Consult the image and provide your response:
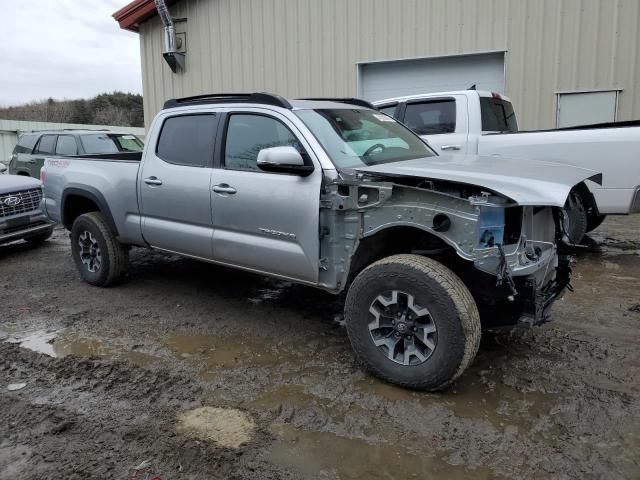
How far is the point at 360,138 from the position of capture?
4293 millimetres

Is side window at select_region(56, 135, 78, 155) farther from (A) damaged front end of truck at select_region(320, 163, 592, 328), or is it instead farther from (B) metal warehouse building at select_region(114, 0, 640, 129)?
(A) damaged front end of truck at select_region(320, 163, 592, 328)

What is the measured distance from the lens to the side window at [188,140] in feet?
15.4

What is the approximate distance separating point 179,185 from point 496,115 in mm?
4813

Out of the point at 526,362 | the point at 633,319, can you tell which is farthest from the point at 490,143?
the point at 526,362

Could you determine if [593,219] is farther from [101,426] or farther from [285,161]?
[101,426]

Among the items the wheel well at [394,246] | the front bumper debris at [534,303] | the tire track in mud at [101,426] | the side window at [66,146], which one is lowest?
the tire track in mud at [101,426]

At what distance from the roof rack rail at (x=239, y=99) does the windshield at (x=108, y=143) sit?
7074 millimetres

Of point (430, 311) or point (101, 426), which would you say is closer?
point (101, 426)

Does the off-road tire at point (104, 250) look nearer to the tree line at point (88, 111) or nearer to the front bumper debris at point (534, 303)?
the front bumper debris at point (534, 303)

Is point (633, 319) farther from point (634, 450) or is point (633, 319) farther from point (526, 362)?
point (634, 450)

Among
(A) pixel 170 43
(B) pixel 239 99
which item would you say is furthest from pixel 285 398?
(A) pixel 170 43

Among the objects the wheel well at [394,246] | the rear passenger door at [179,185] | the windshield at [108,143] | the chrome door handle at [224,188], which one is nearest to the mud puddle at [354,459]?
the wheel well at [394,246]

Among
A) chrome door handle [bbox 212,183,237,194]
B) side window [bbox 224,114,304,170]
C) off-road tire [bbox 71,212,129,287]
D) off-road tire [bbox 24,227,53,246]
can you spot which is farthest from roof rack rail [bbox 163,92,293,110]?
off-road tire [bbox 24,227,53,246]

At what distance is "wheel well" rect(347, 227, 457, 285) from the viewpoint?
11.8 feet
